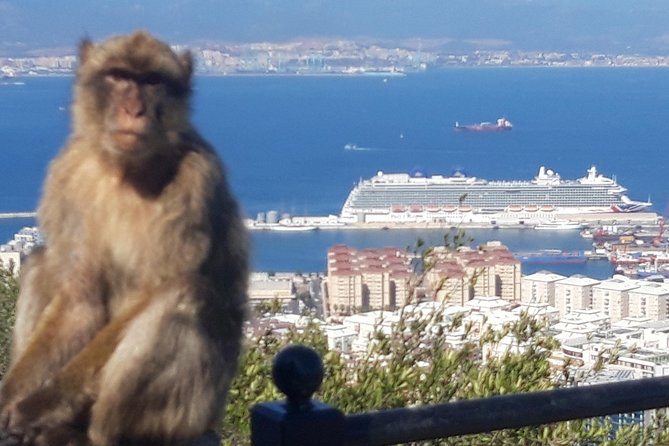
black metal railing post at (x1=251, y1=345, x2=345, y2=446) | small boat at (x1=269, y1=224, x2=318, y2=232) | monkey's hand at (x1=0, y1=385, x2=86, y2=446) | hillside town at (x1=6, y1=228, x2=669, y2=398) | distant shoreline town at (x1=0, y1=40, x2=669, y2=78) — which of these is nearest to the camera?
black metal railing post at (x1=251, y1=345, x2=345, y2=446)

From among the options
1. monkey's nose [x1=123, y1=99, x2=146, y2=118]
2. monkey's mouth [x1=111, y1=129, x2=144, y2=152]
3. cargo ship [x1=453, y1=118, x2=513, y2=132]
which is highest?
cargo ship [x1=453, y1=118, x2=513, y2=132]

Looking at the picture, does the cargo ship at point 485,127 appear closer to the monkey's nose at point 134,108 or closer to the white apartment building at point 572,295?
the white apartment building at point 572,295

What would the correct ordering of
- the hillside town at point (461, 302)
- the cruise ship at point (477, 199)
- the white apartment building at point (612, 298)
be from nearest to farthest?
the hillside town at point (461, 302) → the white apartment building at point (612, 298) → the cruise ship at point (477, 199)

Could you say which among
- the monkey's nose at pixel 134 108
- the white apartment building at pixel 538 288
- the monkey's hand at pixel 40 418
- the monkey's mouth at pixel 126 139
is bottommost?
the monkey's hand at pixel 40 418

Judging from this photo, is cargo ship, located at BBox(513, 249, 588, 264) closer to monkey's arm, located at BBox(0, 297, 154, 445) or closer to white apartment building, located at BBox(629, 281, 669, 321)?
white apartment building, located at BBox(629, 281, 669, 321)

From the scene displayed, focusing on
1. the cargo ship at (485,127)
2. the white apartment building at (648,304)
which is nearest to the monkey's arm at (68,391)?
the white apartment building at (648,304)

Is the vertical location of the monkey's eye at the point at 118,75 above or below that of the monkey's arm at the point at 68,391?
above

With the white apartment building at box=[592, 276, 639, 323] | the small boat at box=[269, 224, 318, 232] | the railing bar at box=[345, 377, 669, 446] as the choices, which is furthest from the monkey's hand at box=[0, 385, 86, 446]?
the small boat at box=[269, 224, 318, 232]

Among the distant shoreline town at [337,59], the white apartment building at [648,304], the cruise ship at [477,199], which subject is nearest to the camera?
the white apartment building at [648,304]

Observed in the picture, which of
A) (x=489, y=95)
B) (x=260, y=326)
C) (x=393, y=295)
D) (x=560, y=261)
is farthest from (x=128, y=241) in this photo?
(x=489, y=95)
